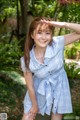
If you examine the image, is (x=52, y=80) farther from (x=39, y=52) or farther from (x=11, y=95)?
(x=11, y=95)

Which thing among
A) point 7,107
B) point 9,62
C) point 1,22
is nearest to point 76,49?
point 1,22

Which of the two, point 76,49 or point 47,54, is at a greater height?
point 47,54

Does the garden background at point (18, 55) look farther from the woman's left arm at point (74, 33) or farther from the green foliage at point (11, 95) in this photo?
the woman's left arm at point (74, 33)

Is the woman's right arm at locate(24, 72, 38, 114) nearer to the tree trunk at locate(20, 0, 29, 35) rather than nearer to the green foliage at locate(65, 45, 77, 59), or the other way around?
the tree trunk at locate(20, 0, 29, 35)

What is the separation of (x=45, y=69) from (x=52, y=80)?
16 centimetres

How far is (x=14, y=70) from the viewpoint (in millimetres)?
7055

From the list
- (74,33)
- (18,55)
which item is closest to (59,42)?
(74,33)

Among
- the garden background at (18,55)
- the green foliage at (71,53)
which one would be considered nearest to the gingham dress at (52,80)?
the garden background at (18,55)

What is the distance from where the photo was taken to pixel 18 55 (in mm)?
7570

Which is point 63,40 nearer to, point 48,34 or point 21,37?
point 48,34

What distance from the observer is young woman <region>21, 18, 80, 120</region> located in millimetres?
3598

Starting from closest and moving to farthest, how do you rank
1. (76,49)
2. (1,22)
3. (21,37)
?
1. (21,37)
2. (1,22)
3. (76,49)

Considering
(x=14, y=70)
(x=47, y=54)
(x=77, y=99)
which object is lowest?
(x=77, y=99)

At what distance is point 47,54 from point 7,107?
2.66 metres
